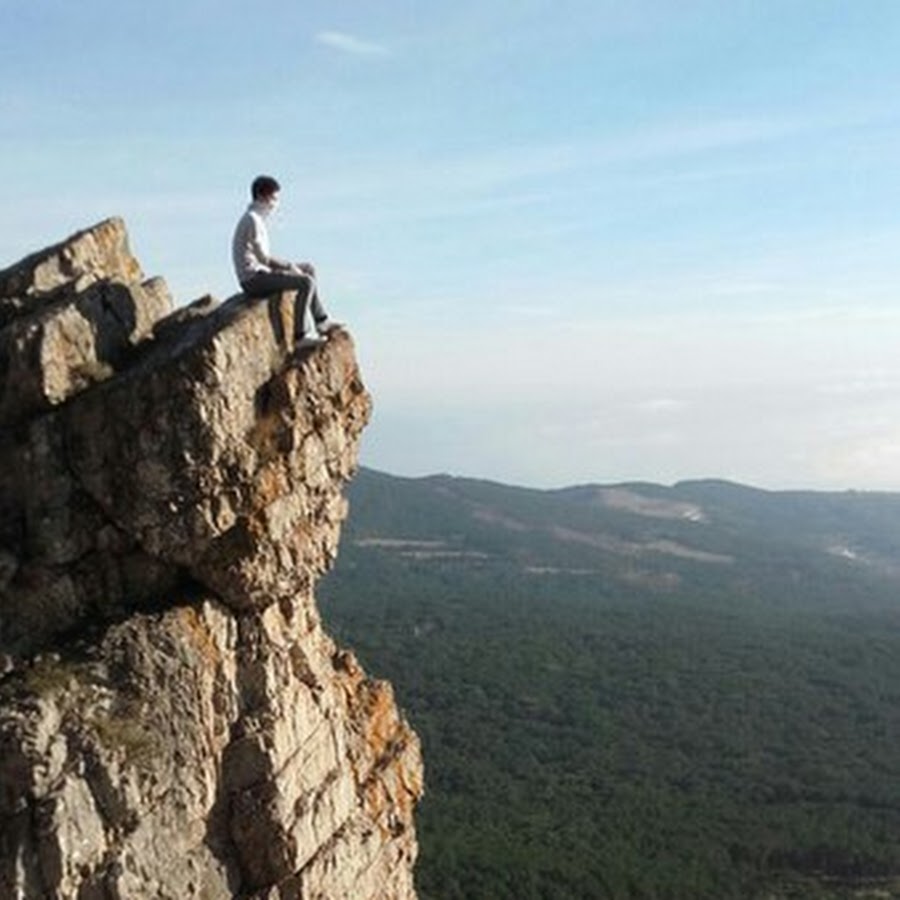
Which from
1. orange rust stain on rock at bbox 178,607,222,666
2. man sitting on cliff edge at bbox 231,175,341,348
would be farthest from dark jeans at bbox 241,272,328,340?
orange rust stain on rock at bbox 178,607,222,666

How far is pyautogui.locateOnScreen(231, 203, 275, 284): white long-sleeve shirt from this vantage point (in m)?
21.0

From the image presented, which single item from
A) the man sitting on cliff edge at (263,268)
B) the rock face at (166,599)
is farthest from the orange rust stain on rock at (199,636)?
the man sitting on cliff edge at (263,268)

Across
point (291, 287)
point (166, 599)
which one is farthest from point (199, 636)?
point (291, 287)

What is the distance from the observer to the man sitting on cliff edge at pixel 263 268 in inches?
826

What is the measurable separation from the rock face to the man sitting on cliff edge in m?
0.40

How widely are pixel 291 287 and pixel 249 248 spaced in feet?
3.10

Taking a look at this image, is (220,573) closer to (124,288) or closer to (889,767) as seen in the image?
(124,288)

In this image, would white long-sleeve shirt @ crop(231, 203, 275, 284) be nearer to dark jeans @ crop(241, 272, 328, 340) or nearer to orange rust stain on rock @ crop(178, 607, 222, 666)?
dark jeans @ crop(241, 272, 328, 340)

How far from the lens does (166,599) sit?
61.7 ft

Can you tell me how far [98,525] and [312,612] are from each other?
4439 mm

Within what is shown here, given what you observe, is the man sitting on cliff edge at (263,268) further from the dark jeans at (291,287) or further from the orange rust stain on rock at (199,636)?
the orange rust stain on rock at (199,636)

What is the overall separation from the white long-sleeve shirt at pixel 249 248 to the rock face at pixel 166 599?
754mm

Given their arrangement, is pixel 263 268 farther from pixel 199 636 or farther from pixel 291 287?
pixel 199 636

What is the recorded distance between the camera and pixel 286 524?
1992 centimetres
